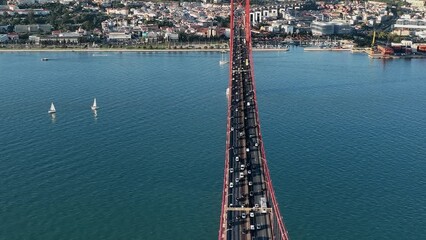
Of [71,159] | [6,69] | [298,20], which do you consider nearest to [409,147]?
[71,159]

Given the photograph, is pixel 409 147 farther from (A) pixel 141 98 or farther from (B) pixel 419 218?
(A) pixel 141 98

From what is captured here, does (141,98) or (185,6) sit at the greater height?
(185,6)

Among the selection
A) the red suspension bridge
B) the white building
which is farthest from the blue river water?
the white building

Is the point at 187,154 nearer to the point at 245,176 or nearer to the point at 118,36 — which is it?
the point at 245,176

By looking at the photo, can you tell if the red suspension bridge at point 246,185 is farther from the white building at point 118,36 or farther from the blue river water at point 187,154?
the white building at point 118,36

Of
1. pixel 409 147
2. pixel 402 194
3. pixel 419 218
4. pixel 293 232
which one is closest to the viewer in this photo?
pixel 293 232

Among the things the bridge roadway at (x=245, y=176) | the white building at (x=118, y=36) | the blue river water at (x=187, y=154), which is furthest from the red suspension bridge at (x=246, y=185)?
the white building at (x=118, y=36)

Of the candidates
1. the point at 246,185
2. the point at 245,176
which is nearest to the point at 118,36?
the point at 245,176

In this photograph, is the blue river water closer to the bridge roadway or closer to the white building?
the bridge roadway
